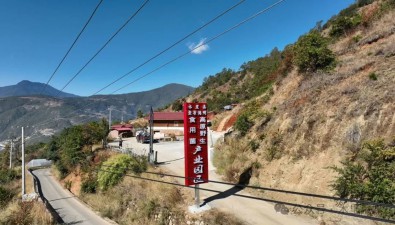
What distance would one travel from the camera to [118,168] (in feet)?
82.6

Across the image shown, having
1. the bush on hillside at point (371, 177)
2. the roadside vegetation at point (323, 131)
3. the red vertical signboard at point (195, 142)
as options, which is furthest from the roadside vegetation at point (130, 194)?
the bush on hillside at point (371, 177)

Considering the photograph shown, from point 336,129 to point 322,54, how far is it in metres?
9.16

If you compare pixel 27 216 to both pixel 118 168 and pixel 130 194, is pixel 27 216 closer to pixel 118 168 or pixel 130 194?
pixel 130 194

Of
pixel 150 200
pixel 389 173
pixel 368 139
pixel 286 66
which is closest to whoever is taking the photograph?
pixel 389 173

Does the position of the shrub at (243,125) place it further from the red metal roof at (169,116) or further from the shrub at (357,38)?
the red metal roof at (169,116)

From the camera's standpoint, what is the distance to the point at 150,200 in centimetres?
1766

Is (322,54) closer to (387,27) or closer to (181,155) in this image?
(387,27)

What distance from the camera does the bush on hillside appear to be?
1107cm

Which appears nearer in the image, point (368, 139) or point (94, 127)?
point (368, 139)

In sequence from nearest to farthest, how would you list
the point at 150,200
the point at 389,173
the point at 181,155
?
the point at 389,173 → the point at 150,200 → the point at 181,155

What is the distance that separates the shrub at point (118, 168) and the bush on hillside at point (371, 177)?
16.1 m

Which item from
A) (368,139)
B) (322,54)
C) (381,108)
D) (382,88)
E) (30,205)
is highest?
(322,54)

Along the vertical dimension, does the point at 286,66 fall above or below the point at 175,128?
above

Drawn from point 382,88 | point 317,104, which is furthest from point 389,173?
point 317,104
